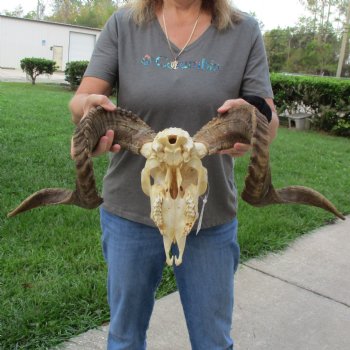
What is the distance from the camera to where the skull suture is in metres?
1.80

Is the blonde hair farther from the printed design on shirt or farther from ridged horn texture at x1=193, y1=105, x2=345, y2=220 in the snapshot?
ridged horn texture at x1=193, y1=105, x2=345, y2=220

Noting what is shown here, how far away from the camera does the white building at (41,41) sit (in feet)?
131

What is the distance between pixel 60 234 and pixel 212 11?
333cm

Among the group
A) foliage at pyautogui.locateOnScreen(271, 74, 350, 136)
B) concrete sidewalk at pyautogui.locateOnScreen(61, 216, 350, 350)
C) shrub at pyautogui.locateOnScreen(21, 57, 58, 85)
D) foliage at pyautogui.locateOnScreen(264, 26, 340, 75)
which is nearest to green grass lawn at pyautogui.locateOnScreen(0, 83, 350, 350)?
concrete sidewalk at pyautogui.locateOnScreen(61, 216, 350, 350)

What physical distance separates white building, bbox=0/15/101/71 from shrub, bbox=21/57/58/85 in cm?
1449

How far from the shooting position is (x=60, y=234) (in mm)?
5211

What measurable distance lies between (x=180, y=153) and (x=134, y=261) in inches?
34.7

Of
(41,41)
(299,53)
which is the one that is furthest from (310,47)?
(41,41)

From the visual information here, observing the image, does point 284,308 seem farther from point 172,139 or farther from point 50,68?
point 50,68

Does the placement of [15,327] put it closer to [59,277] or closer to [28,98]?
[59,277]

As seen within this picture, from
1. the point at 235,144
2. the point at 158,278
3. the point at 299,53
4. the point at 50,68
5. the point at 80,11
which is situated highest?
the point at 80,11

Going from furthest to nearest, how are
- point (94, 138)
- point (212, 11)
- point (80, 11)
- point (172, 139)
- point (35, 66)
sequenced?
point (80, 11) < point (35, 66) < point (212, 11) < point (94, 138) < point (172, 139)

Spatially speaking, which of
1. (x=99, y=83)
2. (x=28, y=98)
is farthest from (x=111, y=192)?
(x=28, y=98)

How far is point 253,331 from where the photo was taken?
4.12 m
